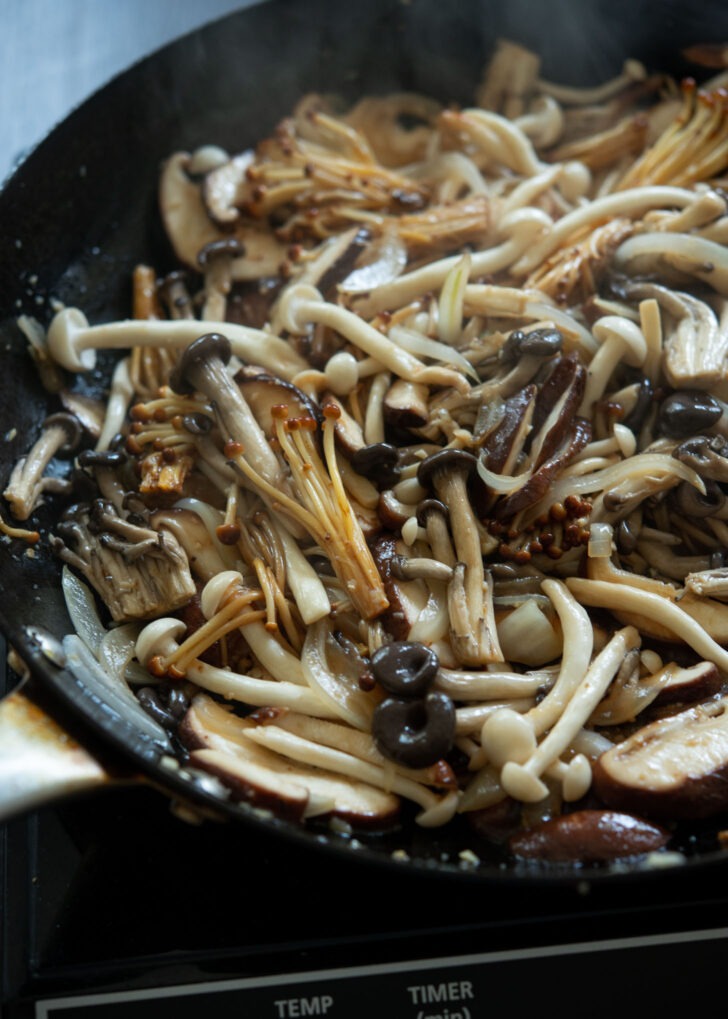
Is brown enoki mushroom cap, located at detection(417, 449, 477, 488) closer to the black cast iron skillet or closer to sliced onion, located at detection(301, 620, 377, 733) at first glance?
sliced onion, located at detection(301, 620, 377, 733)

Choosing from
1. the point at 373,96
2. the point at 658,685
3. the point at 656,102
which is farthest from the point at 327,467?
the point at 656,102

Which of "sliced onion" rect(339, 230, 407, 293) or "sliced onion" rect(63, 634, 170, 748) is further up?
"sliced onion" rect(339, 230, 407, 293)

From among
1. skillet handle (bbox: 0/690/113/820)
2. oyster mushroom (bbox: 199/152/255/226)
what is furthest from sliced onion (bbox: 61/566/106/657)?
oyster mushroom (bbox: 199/152/255/226)

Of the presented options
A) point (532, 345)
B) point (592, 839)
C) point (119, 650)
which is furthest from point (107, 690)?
point (532, 345)

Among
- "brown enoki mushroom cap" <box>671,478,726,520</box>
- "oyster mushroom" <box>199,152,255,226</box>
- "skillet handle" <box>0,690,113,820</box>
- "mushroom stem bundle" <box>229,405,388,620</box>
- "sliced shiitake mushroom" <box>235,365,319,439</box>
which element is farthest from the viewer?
"oyster mushroom" <box>199,152,255,226</box>

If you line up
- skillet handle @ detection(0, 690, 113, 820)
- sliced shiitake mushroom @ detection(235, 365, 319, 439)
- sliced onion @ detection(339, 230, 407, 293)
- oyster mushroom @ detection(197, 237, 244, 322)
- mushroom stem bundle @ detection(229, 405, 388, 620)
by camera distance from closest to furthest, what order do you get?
1. skillet handle @ detection(0, 690, 113, 820)
2. mushroom stem bundle @ detection(229, 405, 388, 620)
3. sliced shiitake mushroom @ detection(235, 365, 319, 439)
4. sliced onion @ detection(339, 230, 407, 293)
5. oyster mushroom @ detection(197, 237, 244, 322)

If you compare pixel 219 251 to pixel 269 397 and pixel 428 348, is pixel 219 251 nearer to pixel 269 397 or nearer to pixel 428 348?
pixel 269 397

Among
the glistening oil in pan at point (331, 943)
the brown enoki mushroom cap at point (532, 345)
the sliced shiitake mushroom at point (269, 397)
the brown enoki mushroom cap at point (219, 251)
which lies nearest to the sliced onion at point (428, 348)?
the brown enoki mushroom cap at point (532, 345)
